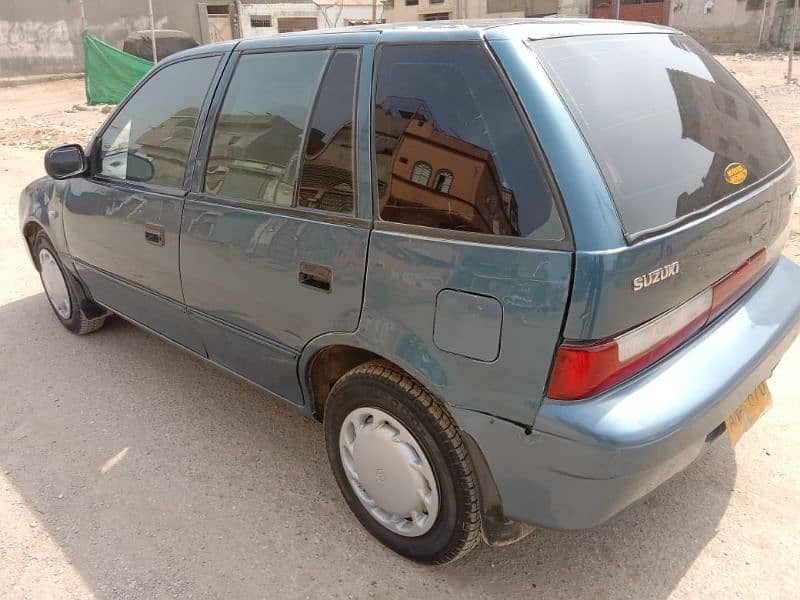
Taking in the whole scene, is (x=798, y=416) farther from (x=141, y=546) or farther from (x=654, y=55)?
(x=141, y=546)

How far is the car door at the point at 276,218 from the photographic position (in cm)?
223

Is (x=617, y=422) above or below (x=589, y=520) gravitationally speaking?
above

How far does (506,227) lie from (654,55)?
972 mm

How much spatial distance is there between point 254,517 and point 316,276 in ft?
3.43

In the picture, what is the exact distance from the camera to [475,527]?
82.6 inches

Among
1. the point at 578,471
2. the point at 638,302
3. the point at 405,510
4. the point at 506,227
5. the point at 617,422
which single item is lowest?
the point at 405,510

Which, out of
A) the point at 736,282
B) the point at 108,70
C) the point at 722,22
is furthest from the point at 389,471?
the point at 722,22

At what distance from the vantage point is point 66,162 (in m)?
3.46

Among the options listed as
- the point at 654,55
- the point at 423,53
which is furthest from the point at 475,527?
the point at 654,55

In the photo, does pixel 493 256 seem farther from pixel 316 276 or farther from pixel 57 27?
Result: pixel 57 27

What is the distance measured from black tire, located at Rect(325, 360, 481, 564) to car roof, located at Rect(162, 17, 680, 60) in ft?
3.54

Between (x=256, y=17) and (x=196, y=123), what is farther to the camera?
(x=256, y=17)

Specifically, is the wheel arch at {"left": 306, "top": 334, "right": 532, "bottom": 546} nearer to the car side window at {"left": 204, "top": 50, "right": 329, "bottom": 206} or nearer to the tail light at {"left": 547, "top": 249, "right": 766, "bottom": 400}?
the tail light at {"left": 547, "top": 249, "right": 766, "bottom": 400}

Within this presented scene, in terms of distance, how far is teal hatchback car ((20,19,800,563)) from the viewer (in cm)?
175
